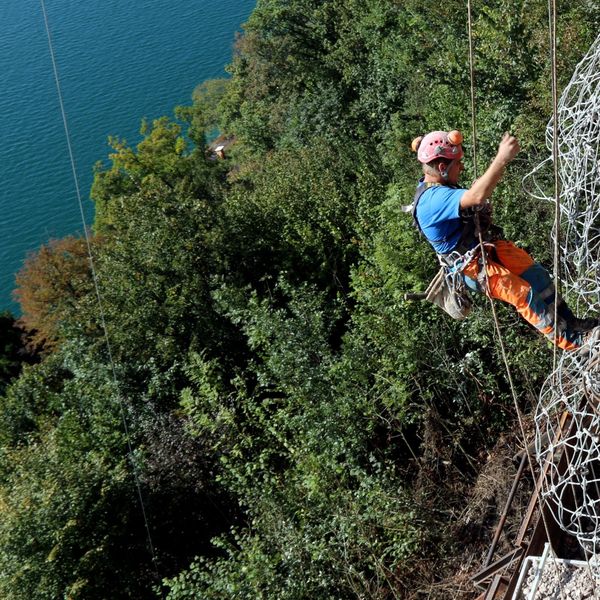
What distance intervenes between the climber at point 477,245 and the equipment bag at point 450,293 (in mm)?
246

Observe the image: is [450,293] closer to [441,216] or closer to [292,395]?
[441,216]

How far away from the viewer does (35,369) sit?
14.2 metres

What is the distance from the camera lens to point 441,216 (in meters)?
4.96

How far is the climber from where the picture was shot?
4.92 meters

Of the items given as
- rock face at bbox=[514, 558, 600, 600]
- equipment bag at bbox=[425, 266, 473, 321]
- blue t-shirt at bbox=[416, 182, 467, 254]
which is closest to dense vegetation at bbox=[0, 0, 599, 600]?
rock face at bbox=[514, 558, 600, 600]

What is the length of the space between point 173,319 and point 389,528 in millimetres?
6444

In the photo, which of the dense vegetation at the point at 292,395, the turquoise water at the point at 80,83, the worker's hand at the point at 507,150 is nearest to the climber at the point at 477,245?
Answer: the worker's hand at the point at 507,150

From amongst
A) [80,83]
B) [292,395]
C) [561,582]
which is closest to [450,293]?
[561,582]

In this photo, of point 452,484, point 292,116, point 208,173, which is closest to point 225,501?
point 452,484

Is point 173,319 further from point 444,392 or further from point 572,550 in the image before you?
point 572,550

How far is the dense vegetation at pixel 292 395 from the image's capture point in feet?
24.7

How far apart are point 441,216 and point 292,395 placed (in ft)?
14.0

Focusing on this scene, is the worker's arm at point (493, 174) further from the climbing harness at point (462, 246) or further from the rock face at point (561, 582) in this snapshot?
the rock face at point (561, 582)

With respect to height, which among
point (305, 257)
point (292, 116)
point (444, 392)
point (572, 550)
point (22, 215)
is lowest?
point (572, 550)
